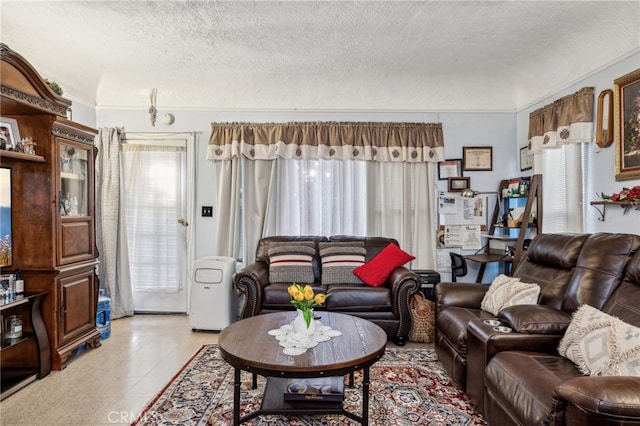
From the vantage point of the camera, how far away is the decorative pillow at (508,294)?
2406 mm

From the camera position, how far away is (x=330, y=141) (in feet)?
14.0

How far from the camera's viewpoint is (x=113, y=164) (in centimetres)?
417

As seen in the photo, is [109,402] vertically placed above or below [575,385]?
below

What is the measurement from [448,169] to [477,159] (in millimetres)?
368

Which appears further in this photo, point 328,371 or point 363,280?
point 363,280

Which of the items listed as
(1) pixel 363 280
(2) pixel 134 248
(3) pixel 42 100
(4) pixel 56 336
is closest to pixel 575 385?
(1) pixel 363 280

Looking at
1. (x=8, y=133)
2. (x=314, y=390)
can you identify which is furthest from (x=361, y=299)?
(x=8, y=133)

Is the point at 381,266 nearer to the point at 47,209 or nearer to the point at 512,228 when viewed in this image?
the point at 512,228

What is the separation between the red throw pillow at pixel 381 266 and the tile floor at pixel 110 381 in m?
0.62

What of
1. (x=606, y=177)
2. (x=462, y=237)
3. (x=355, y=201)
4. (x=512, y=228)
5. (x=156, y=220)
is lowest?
(x=462, y=237)

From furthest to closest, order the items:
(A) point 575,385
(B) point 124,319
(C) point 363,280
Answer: (B) point 124,319
(C) point 363,280
(A) point 575,385

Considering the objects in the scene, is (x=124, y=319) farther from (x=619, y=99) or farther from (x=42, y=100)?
(x=619, y=99)

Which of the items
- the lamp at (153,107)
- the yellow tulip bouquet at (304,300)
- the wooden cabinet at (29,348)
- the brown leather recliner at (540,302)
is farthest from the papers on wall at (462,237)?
the wooden cabinet at (29,348)

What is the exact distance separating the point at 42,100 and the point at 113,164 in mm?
1591
